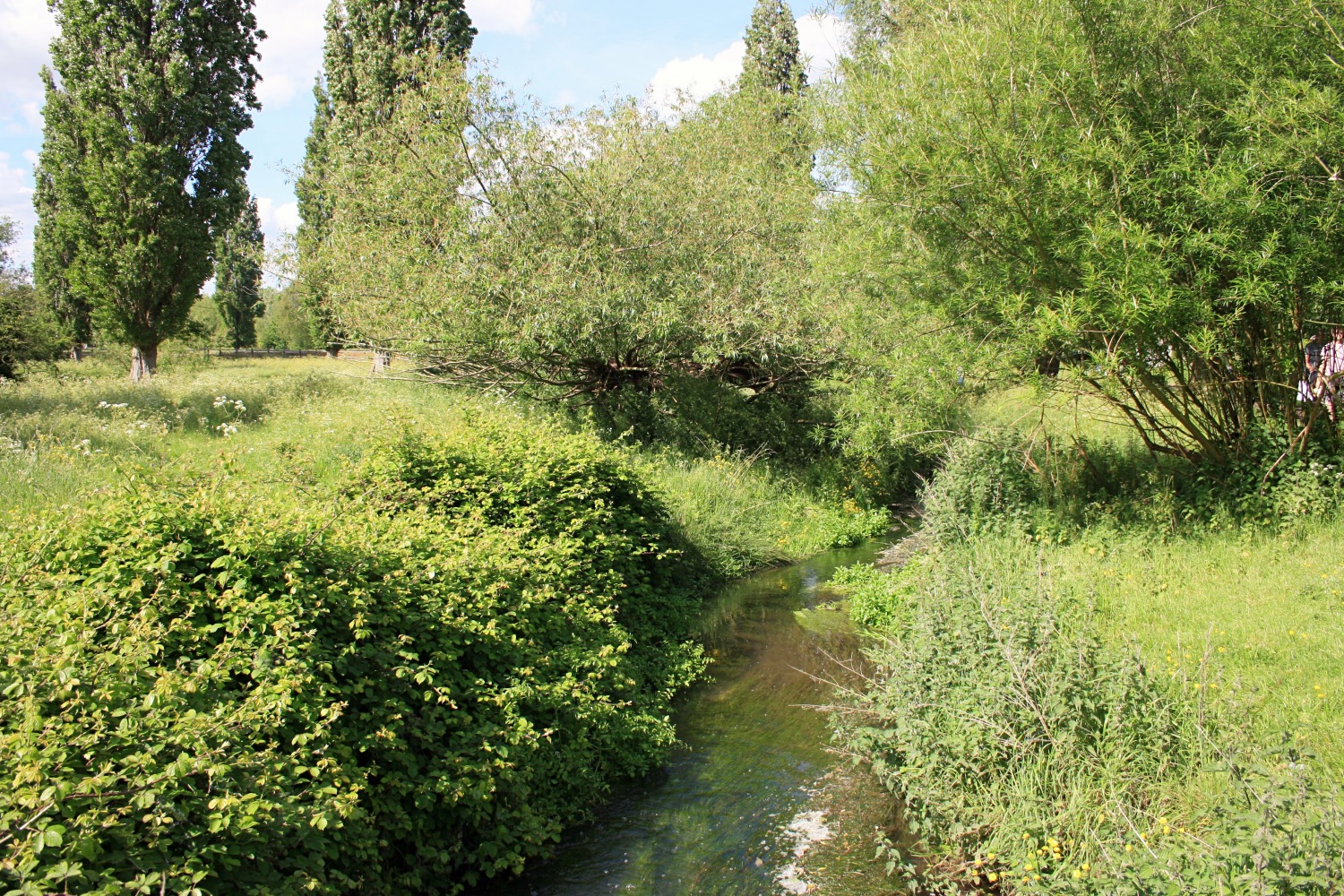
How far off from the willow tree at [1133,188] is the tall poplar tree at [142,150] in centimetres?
2040

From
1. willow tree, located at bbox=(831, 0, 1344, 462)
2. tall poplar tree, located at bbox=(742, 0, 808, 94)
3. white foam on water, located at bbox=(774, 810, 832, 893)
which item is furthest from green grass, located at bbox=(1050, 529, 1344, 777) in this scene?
tall poplar tree, located at bbox=(742, 0, 808, 94)

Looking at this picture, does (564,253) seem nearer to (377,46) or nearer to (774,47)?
(377,46)

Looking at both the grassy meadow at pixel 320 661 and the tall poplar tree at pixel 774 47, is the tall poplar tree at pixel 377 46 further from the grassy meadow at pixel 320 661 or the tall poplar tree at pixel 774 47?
the grassy meadow at pixel 320 661

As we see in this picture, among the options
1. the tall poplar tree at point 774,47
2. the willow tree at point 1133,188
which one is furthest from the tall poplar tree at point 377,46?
the willow tree at point 1133,188

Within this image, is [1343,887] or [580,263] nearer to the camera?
[1343,887]

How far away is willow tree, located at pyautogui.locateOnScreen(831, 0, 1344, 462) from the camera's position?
25.7 ft

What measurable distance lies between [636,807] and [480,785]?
167 centimetres

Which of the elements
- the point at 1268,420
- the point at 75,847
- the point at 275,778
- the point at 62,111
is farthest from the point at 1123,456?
the point at 62,111

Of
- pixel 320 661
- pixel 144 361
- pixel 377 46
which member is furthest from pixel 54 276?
pixel 320 661

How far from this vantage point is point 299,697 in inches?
183

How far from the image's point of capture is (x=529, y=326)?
46.3ft

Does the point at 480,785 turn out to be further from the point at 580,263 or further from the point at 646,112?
the point at 646,112

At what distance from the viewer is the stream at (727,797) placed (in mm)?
5578

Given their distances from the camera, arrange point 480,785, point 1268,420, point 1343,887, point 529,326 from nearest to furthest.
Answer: point 1343,887 → point 480,785 → point 1268,420 → point 529,326
